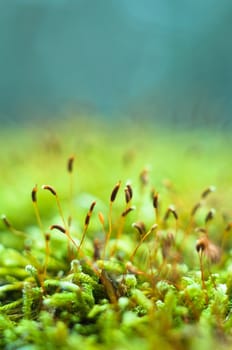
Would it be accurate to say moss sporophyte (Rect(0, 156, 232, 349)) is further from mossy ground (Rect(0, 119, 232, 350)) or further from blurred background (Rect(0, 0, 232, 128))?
blurred background (Rect(0, 0, 232, 128))

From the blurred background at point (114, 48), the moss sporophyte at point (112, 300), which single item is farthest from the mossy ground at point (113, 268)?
the blurred background at point (114, 48)

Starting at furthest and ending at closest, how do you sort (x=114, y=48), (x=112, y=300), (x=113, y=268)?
(x=114, y=48), (x=113, y=268), (x=112, y=300)

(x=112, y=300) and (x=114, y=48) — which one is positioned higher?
(x=114, y=48)

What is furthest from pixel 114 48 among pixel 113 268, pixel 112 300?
pixel 112 300

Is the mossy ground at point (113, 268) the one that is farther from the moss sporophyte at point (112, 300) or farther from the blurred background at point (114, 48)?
the blurred background at point (114, 48)

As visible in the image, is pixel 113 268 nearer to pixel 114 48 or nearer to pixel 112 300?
pixel 112 300

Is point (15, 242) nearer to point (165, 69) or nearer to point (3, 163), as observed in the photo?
point (3, 163)
